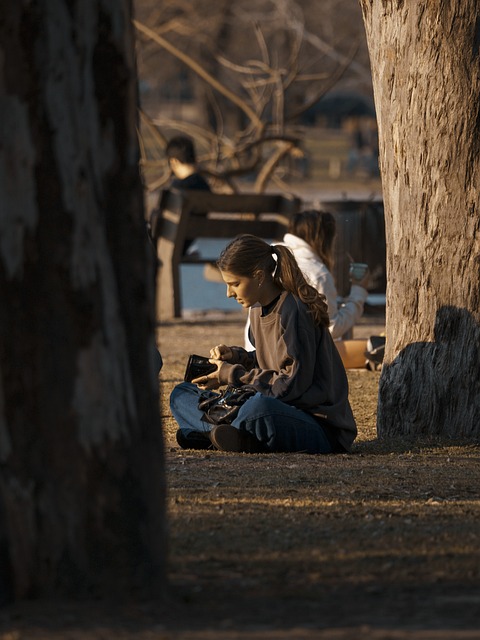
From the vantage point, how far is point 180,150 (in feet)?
44.9

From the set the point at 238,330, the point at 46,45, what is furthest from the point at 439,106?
the point at 238,330

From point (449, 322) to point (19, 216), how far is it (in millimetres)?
3463

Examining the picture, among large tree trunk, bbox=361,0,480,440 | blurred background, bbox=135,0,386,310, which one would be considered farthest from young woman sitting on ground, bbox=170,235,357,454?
blurred background, bbox=135,0,386,310

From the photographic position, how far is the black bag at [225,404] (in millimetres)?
5996

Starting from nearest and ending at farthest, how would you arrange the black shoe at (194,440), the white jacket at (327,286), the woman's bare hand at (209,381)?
the woman's bare hand at (209,381) < the black shoe at (194,440) < the white jacket at (327,286)

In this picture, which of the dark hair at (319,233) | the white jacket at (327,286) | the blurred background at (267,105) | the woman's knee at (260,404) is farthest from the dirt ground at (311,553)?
the blurred background at (267,105)

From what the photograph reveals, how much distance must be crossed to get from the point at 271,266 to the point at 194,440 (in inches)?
39.2

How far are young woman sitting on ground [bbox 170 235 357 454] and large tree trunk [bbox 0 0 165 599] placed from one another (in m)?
2.49

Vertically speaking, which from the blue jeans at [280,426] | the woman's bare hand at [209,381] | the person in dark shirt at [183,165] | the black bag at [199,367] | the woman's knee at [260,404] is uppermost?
the person in dark shirt at [183,165]

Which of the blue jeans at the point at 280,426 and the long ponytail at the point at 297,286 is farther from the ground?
the long ponytail at the point at 297,286

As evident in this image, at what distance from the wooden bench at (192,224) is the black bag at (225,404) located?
6583 mm

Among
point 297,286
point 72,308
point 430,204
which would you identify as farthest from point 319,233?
point 72,308

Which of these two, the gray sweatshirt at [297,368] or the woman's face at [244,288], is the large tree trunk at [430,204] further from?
the woman's face at [244,288]

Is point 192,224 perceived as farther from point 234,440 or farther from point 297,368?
point 297,368
